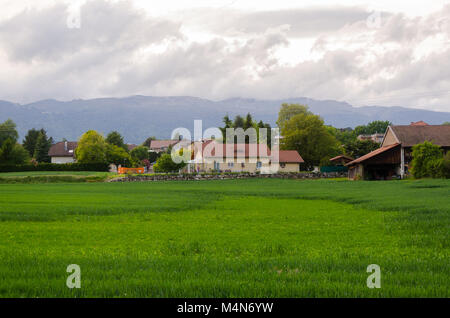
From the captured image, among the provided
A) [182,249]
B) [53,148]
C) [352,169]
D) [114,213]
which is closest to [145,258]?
[182,249]

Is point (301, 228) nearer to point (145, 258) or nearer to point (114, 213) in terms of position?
point (145, 258)

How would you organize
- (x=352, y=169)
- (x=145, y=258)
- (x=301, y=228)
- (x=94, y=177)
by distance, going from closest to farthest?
(x=145, y=258) → (x=301, y=228) → (x=94, y=177) → (x=352, y=169)

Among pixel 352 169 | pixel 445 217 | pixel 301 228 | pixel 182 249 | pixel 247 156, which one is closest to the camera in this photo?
pixel 182 249

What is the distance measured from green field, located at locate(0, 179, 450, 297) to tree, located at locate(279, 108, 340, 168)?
80191 mm

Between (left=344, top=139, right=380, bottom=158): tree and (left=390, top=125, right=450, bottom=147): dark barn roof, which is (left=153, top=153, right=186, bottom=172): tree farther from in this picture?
(left=344, top=139, right=380, bottom=158): tree

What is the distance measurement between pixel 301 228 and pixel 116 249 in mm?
8257

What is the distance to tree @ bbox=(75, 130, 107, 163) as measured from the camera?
117625mm

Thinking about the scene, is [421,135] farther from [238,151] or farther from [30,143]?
[30,143]

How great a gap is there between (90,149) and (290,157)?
52.8 metres

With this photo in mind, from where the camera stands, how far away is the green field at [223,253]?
7.73 m

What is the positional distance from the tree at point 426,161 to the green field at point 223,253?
45.4 m

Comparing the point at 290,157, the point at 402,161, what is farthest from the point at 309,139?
the point at 402,161
